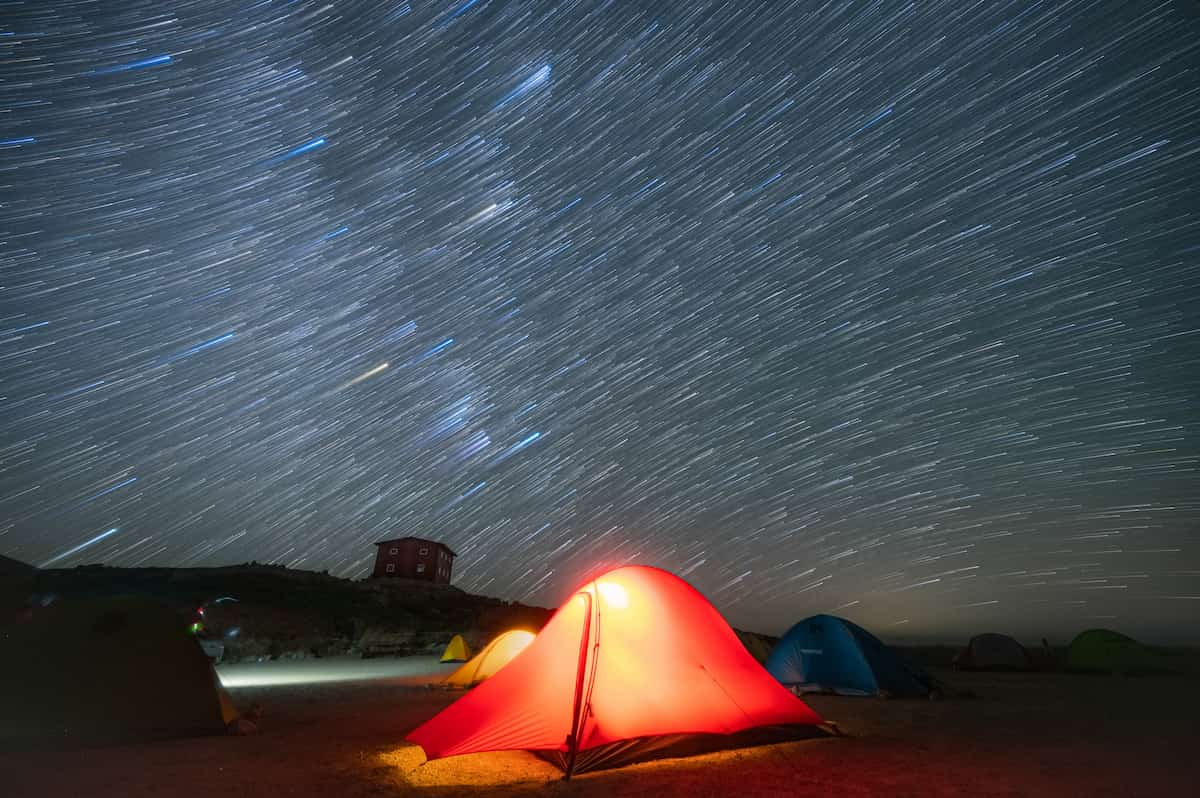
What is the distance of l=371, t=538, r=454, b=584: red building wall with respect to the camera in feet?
232

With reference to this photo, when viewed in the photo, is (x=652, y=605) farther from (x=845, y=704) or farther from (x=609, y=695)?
(x=845, y=704)

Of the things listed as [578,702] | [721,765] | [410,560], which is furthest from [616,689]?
[410,560]

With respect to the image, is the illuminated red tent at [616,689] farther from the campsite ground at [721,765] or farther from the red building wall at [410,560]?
the red building wall at [410,560]

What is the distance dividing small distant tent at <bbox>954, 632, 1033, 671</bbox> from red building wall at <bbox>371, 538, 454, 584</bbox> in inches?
2292

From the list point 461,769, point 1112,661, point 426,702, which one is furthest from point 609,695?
point 1112,661

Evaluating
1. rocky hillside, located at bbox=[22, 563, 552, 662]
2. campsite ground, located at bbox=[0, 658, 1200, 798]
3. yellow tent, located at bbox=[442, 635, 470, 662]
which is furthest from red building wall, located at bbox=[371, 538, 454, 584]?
campsite ground, located at bbox=[0, 658, 1200, 798]

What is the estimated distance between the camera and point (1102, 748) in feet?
26.1

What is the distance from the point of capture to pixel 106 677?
7.93 metres

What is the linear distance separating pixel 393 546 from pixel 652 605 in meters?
70.4

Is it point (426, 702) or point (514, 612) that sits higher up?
point (426, 702)

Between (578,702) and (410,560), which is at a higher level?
(578,702)

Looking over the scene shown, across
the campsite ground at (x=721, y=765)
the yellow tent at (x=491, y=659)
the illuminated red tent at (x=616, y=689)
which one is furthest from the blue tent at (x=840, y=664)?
the yellow tent at (x=491, y=659)

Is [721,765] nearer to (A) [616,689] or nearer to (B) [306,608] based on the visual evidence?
(A) [616,689]

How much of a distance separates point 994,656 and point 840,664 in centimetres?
1638
